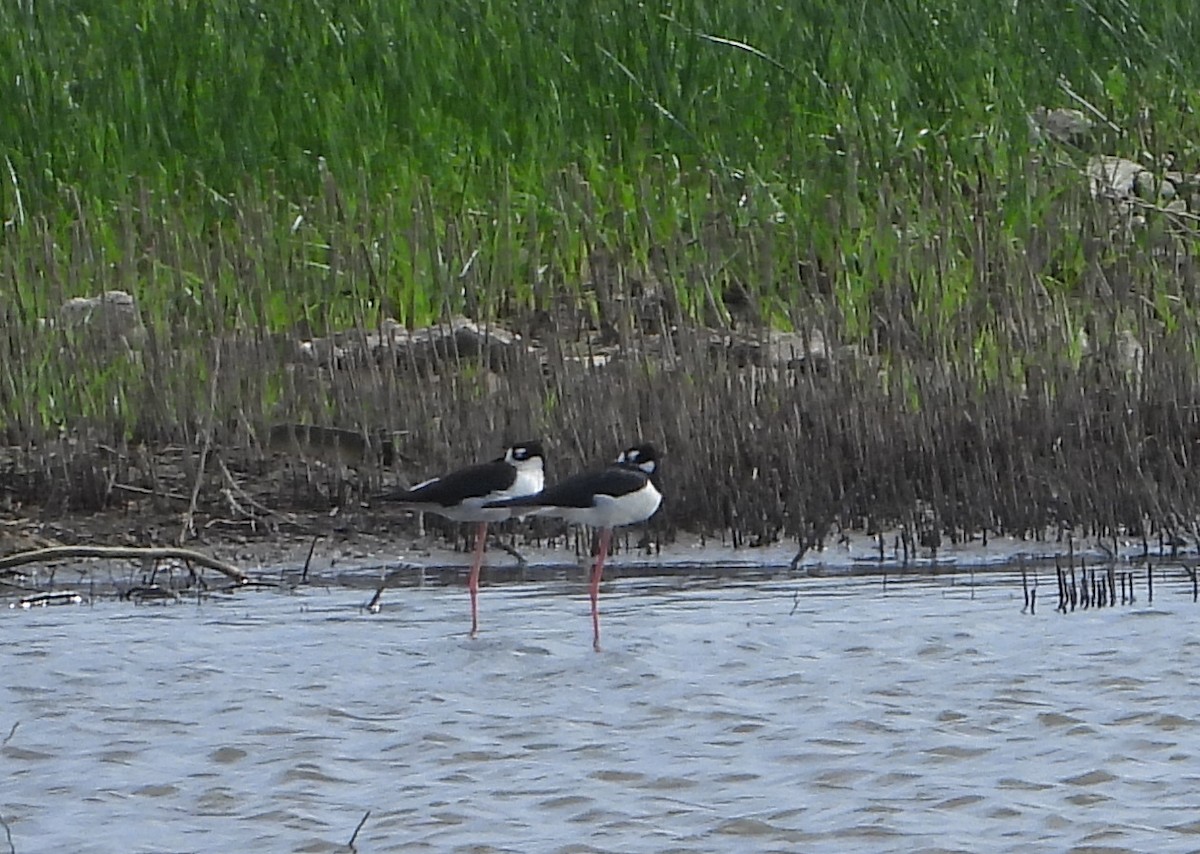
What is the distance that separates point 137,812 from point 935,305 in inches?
183

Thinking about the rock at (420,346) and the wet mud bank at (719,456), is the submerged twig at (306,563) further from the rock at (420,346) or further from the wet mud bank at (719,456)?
the rock at (420,346)

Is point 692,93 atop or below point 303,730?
atop

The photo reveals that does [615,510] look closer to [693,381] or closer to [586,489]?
[586,489]

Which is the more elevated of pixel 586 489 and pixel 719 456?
pixel 719 456

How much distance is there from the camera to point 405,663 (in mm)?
5820

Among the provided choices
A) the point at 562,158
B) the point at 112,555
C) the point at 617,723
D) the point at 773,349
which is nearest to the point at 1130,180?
the point at 773,349

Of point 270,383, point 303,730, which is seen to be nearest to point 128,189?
point 270,383

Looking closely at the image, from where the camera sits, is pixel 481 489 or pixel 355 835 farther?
pixel 481 489

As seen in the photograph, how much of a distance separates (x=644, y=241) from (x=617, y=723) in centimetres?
447

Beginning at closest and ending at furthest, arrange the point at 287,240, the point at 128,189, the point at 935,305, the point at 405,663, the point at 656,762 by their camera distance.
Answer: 1. the point at 656,762
2. the point at 405,663
3. the point at 935,305
4. the point at 287,240
5. the point at 128,189

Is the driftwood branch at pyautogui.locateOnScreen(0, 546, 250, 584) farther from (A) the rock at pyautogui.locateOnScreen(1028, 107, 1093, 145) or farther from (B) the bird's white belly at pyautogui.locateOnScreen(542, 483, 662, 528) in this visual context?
(A) the rock at pyautogui.locateOnScreen(1028, 107, 1093, 145)

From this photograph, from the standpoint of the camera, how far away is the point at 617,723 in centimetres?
513

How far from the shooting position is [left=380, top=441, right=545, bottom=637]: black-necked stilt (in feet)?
22.4

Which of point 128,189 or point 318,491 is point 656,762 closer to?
point 318,491
